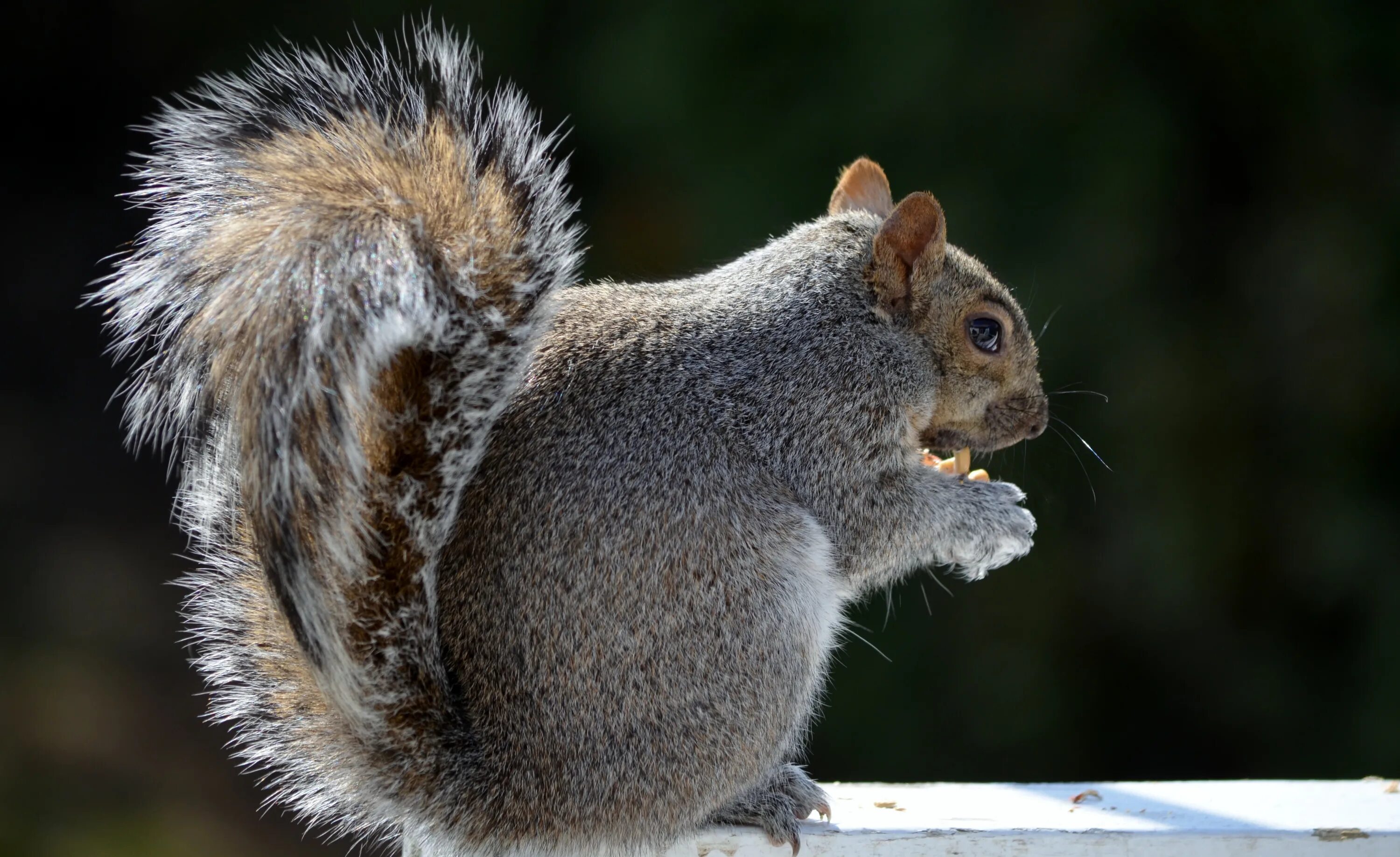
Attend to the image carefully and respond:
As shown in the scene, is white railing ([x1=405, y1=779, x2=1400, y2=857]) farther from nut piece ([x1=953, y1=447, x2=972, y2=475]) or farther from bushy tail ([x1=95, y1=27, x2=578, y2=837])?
nut piece ([x1=953, y1=447, x2=972, y2=475])

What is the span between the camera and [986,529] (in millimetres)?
1370

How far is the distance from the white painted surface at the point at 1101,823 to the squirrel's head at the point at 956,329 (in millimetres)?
372

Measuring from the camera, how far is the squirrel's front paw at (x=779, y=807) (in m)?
1.13

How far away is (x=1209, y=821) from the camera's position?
1116 mm

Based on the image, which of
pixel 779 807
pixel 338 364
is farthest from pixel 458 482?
pixel 779 807

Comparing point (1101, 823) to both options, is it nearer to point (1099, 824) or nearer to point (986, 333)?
point (1099, 824)

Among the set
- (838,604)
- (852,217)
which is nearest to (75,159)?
(852,217)

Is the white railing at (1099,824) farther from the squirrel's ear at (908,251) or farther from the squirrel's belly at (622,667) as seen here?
the squirrel's ear at (908,251)

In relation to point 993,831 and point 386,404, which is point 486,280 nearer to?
point 386,404

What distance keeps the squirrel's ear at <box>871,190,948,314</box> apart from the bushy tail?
37 centimetres

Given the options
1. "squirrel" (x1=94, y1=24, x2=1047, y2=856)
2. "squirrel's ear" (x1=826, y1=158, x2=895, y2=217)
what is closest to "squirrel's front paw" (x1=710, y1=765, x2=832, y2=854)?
"squirrel" (x1=94, y1=24, x2=1047, y2=856)

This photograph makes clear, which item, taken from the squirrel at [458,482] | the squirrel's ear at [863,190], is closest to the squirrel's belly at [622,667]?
the squirrel at [458,482]

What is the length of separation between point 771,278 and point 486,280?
0.40m

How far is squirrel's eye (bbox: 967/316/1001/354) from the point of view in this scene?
138cm
